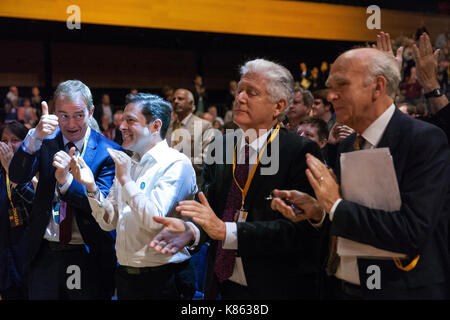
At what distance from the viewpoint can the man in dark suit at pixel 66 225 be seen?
2.25m

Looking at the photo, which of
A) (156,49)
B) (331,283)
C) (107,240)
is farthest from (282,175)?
(156,49)

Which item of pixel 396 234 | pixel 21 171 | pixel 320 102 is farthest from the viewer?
pixel 320 102

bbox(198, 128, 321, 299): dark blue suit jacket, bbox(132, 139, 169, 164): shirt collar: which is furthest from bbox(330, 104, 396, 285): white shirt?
bbox(132, 139, 169, 164): shirt collar

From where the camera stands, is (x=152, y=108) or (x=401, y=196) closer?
(x=401, y=196)

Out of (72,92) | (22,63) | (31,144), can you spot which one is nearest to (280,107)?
(72,92)

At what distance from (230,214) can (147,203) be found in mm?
343

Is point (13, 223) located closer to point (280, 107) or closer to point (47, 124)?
point (47, 124)

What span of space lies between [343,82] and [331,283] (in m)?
0.70

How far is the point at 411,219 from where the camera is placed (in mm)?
1320

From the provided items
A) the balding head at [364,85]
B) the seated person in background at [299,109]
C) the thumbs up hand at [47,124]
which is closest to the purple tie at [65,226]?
the thumbs up hand at [47,124]

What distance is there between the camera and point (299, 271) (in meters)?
1.69

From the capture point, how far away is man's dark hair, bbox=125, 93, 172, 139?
7.20ft

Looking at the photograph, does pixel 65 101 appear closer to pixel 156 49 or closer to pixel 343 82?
pixel 343 82
